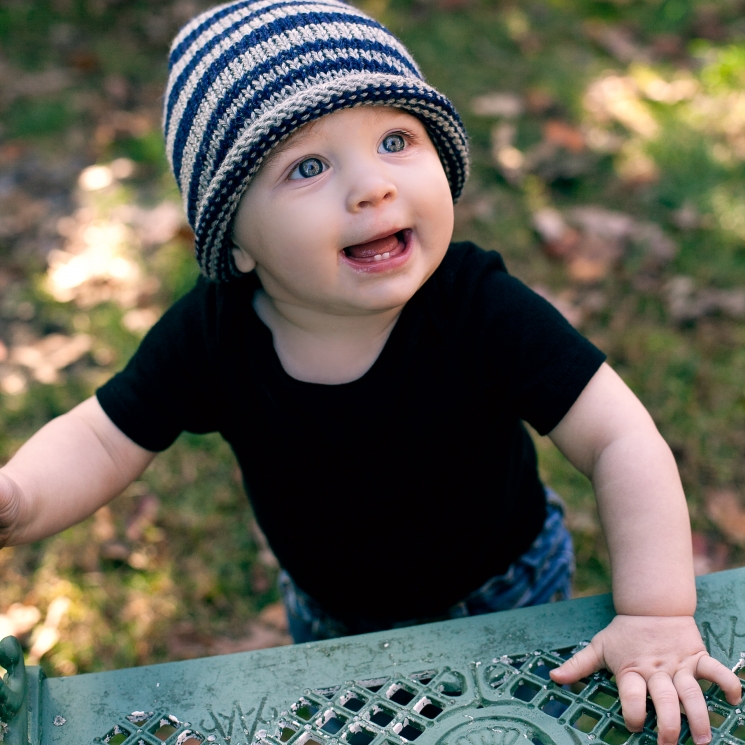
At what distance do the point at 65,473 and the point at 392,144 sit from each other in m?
0.87

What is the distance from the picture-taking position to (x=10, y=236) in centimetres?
400

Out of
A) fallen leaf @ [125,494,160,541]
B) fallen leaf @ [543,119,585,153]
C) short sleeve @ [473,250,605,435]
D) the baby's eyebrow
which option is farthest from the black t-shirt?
fallen leaf @ [543,119,585,153]

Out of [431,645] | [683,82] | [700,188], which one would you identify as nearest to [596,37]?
[683,82]

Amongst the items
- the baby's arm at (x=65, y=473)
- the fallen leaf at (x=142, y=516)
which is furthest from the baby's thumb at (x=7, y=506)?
the fallen leaf at (x=142, y=516)

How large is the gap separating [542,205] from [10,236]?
2390mm

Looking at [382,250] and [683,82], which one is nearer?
[382,250]

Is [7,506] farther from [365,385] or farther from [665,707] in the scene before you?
[665,707]

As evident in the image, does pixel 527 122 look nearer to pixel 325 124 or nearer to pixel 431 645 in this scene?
pixel 325 124

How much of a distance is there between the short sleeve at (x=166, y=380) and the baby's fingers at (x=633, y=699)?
953mm

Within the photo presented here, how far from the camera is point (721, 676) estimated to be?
51.6 inches

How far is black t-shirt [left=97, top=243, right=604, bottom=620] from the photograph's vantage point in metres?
1.65

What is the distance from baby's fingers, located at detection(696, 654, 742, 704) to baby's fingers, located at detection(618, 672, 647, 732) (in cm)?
9

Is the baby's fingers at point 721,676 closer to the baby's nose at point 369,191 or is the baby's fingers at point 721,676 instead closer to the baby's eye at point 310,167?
the baby's nose at point 369,191

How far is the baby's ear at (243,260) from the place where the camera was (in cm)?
170
